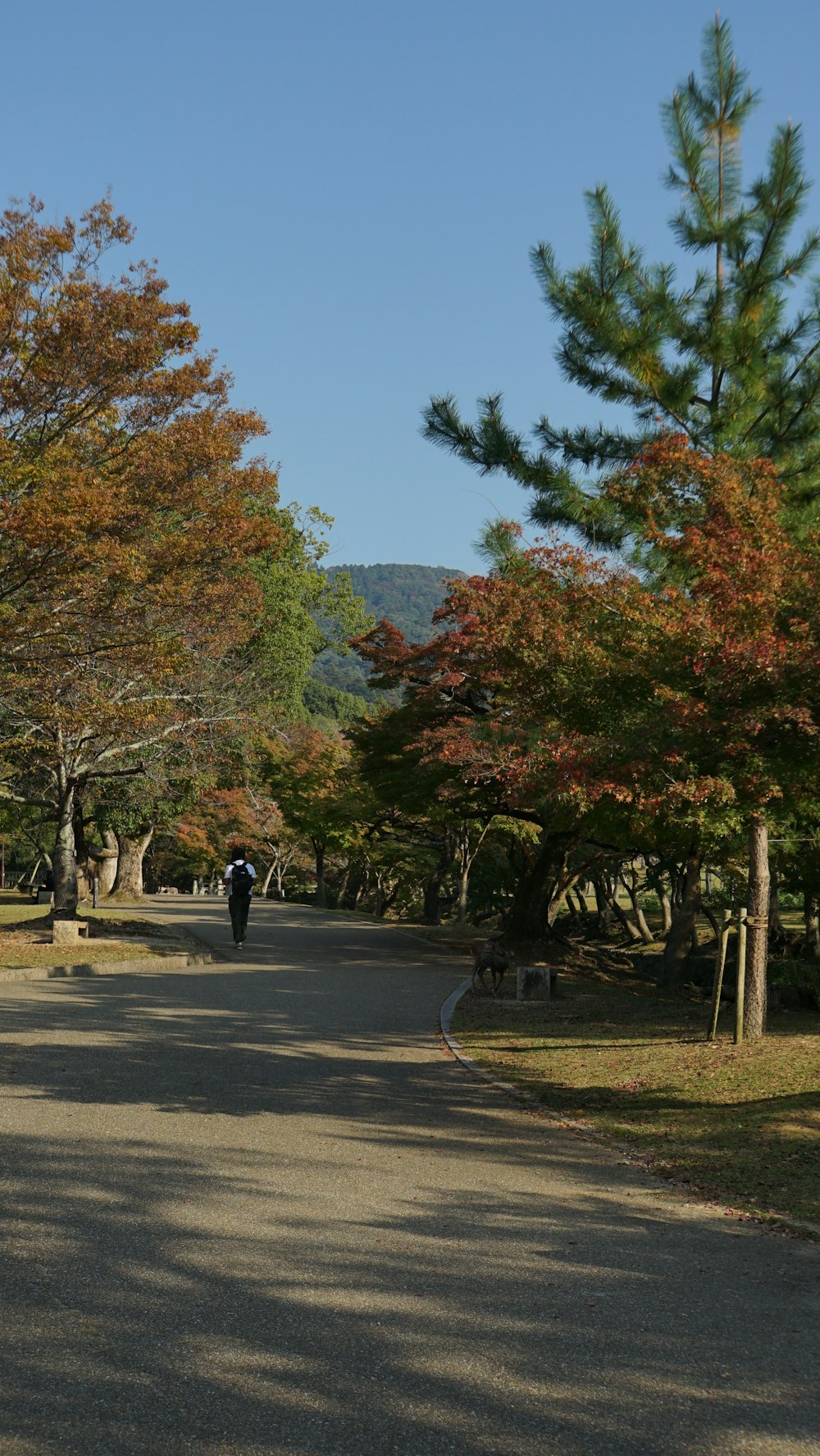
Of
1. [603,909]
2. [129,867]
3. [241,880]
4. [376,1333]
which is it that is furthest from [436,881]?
[376,1333]

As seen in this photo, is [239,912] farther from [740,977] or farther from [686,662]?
[686,662]

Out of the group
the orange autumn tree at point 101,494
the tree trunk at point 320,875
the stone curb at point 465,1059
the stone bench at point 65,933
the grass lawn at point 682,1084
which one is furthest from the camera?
the tree trunk at point 320,875

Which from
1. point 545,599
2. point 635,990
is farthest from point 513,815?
point 545,599

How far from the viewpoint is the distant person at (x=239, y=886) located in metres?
21.8

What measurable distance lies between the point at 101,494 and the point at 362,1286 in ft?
39.5

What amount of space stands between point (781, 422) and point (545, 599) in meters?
3.24

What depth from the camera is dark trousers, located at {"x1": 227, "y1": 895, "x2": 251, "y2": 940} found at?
74.5 ft

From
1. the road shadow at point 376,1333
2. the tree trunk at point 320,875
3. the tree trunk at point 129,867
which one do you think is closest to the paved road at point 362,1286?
the road shadow at point 376,1333

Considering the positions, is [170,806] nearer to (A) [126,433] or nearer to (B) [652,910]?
(A) [126,433]

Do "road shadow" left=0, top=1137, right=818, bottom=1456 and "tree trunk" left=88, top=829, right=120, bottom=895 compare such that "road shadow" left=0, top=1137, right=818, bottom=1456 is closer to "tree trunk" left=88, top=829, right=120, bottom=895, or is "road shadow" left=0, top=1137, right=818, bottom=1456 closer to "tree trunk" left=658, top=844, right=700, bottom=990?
"tree trunk" left=658, top=844, right=700, bottom=990

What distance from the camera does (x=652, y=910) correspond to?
4622cm

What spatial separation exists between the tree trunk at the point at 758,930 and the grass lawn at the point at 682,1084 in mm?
293

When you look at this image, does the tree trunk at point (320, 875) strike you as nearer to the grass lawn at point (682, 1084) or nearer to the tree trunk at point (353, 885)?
the tree trunk at point (353, 885)

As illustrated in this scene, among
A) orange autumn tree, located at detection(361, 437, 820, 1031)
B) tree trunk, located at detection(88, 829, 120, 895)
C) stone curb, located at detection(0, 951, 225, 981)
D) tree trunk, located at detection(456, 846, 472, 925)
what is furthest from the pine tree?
tree trunk, located at detection(88, 829, 120, 895)
